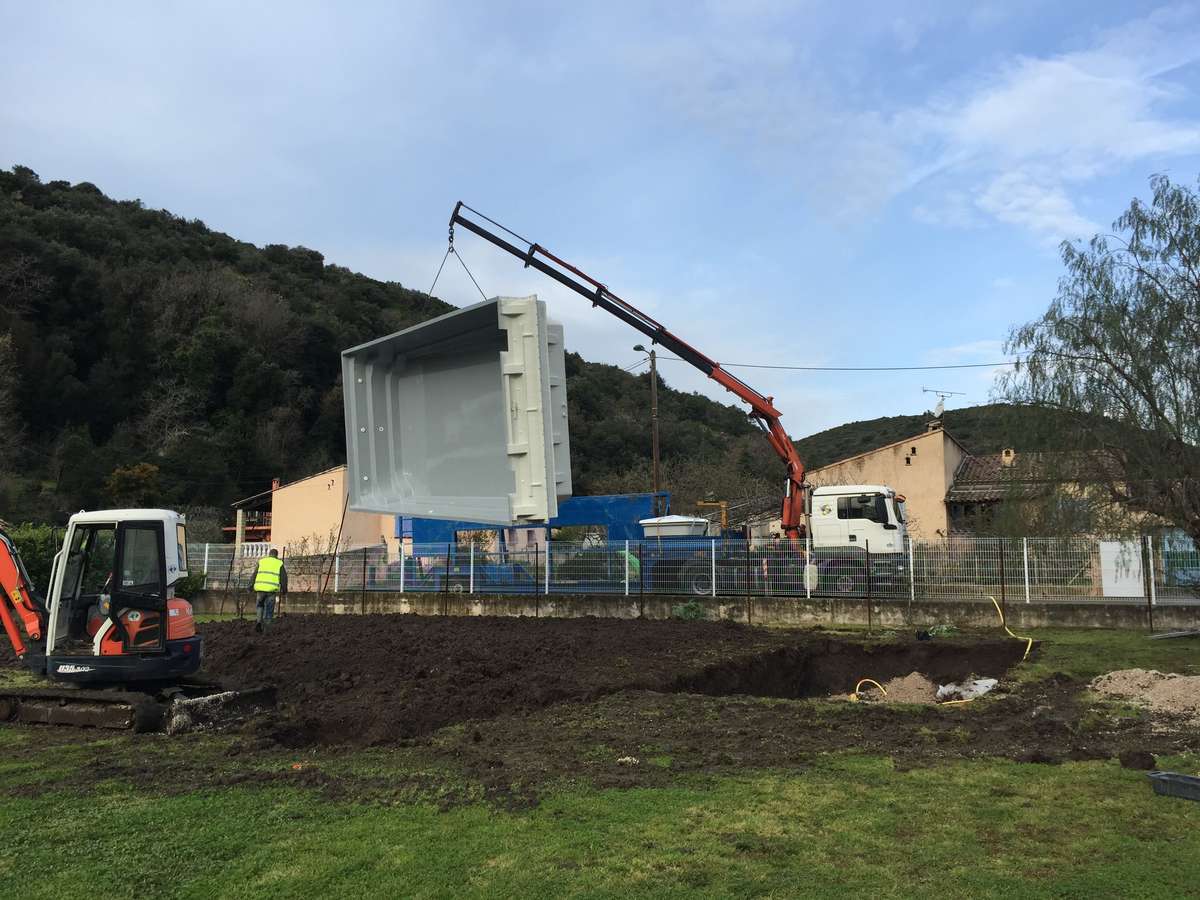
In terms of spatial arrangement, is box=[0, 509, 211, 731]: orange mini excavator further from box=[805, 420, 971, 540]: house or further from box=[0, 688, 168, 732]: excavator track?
box=[805, 420, 971, 540]: house

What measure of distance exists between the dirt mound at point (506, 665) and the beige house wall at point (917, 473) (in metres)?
17.2

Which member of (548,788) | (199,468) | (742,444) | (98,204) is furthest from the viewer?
(98,204)

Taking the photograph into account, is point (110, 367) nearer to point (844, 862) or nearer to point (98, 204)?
point (98, 204)

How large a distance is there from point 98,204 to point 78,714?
57027mm

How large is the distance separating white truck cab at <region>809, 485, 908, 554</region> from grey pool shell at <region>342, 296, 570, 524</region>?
35.7 feet

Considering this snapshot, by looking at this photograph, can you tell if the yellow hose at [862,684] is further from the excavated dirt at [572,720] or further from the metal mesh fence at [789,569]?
the metal mesh fence at [789,569]

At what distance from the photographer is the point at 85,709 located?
26.7 feet

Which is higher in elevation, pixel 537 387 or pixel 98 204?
pixel 98 204

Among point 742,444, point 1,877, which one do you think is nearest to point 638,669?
point 1,877

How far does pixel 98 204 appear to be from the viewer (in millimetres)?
55125

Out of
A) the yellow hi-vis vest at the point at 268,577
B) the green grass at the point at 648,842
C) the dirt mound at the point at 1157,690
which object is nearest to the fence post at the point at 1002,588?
the dirt mound at the point at 1157,690

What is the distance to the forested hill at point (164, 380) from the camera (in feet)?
122

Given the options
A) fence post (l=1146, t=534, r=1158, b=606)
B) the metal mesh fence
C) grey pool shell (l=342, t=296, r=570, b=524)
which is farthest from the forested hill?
grey pool shell (l=342, t=296, r=570, b=524)

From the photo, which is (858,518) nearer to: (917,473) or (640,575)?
(640,575)
